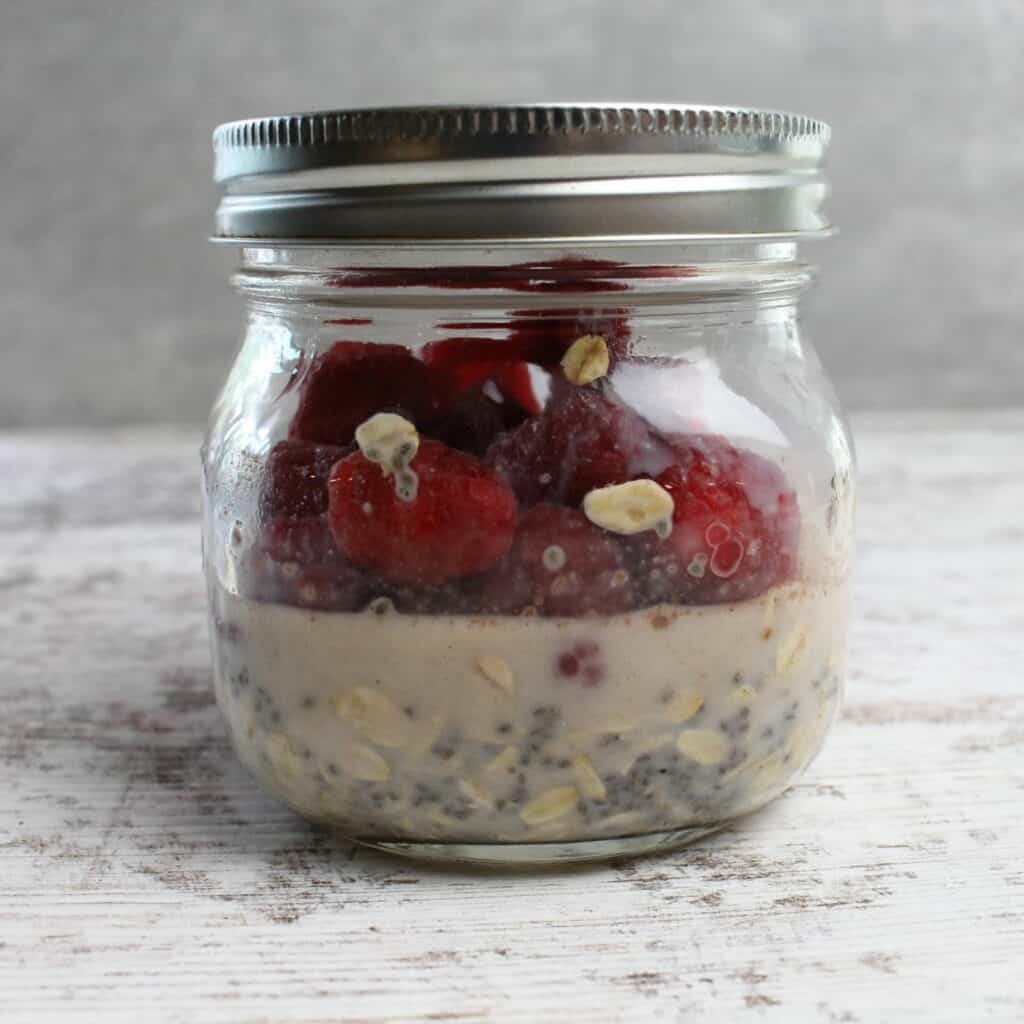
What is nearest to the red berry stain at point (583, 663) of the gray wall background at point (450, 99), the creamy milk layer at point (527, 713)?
the creamy milk layer at point (527, 713)

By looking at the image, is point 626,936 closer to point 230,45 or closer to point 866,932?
point 866,932

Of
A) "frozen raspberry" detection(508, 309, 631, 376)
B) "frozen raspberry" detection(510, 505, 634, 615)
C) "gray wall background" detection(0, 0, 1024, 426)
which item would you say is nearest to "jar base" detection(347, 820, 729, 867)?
"frozen raspberry" detection(510, 505, 634, 615)

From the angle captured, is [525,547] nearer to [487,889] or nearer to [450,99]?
[487,889]

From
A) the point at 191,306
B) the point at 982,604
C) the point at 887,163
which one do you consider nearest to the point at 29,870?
the point at 982,604

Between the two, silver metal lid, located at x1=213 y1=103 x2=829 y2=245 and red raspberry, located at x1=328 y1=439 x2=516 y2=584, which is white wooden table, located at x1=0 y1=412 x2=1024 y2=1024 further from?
silver metal lid, located at x1=213 y1=103 x2=829 y2=245

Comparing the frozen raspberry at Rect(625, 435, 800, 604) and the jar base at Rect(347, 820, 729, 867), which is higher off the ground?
the frozen raspberry at Rect(625, 435, 800, 604)

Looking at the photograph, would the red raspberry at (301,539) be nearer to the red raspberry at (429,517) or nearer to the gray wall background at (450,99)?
the red raspberry at (429,517)
